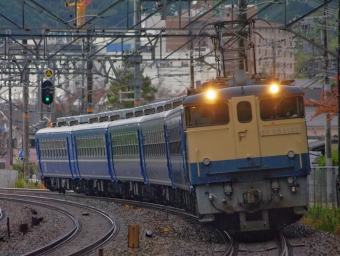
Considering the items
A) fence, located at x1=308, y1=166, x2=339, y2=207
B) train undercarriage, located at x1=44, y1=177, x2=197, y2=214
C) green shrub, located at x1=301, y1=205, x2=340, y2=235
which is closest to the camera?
green shrub, located at x1=301, y1=205, x2=340, y2=235

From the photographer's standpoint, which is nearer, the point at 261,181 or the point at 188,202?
the point at 261,181

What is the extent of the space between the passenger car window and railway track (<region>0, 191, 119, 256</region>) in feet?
11.9

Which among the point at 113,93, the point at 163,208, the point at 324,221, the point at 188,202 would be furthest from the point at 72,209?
the point at 113,93

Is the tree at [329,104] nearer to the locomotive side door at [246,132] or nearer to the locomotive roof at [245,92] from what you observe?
the locomotive roof at [245,92]

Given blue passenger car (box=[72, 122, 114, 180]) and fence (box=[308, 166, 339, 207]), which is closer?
fence (box=[308, 166, 339, 207])

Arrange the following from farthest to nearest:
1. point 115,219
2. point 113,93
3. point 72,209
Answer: point 113,93
point 72,209
point 115,219

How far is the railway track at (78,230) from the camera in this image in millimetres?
15841

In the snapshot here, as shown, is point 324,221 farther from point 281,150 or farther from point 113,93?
point 113,93

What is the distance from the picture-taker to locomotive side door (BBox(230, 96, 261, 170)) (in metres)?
14.9

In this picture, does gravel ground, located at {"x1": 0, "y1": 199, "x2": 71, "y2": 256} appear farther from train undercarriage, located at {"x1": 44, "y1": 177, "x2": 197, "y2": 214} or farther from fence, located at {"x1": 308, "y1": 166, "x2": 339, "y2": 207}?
fence, located at {"x1": 308, "y1": 166, "x2": 339, "y2": 207}

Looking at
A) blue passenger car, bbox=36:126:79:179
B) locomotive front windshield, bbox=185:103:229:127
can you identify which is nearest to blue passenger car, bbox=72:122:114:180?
blue passenger car, bbox=36:126:79:179

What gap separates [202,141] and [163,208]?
29.7ft

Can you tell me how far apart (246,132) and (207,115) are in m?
0.74

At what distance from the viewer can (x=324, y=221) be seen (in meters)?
18.0
